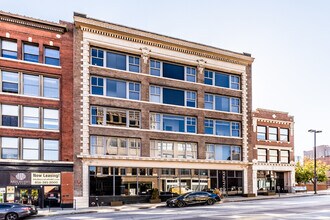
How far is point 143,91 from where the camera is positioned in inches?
1764

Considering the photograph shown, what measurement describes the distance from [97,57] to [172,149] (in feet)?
44.4

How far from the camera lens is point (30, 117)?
1507 inches

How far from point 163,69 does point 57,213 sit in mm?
20976

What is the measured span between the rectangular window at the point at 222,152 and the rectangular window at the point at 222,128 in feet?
5.38

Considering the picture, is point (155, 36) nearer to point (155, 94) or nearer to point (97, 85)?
point (155, 94)

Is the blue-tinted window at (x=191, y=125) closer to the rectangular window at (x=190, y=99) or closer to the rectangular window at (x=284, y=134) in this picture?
the rectangular window at (x=190, y=99)

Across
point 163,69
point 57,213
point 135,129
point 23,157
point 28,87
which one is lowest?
point 57,213

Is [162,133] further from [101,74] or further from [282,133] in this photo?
[282,133]

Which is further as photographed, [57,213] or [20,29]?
[20,29]

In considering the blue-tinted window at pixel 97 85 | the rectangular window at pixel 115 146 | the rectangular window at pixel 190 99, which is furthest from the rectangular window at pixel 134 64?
the rectangular window at pixel 115 146

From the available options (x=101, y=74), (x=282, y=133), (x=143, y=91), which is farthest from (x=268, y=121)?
(x=101, y=74)

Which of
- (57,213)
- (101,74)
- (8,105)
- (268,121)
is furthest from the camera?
(268,121)

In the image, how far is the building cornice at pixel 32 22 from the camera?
37.8m

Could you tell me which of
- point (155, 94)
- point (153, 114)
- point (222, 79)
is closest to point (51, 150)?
point (153, 114)
